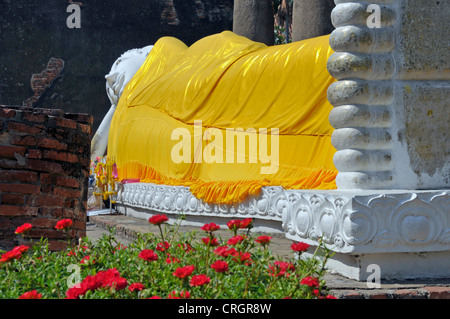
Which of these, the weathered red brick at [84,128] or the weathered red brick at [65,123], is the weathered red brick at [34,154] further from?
the weathered red brick at [84,128]

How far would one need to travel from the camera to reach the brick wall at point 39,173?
2.50 m

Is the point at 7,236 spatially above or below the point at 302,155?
below

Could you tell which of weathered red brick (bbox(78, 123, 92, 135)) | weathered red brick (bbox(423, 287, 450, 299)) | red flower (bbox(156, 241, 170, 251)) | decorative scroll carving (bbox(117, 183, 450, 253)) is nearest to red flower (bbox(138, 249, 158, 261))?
red flower (bbox(156, 241, 170, 251))

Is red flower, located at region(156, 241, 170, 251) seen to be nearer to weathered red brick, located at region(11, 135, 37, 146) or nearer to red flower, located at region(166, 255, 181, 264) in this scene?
red flower, located at region(166, 255, 181, 264)

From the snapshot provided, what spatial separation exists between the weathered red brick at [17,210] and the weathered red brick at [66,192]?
13cm

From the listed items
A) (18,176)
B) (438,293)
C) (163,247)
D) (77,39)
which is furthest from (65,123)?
(77,39)

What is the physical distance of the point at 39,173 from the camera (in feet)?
8.49

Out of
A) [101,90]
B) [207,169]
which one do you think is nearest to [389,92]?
[207,169]

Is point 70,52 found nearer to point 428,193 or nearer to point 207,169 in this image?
point 207,169

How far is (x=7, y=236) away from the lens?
2.51 m

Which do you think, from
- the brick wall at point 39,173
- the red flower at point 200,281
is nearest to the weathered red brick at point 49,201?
the brick wall at point 39,173

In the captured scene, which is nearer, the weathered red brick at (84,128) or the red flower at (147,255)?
the red flower at (147,255)

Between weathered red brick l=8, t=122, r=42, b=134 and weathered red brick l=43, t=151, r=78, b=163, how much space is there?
11 cm
